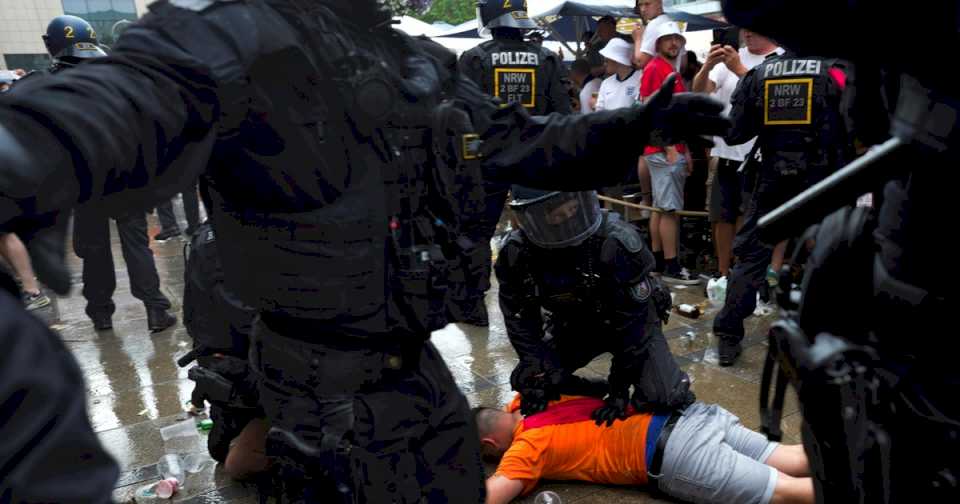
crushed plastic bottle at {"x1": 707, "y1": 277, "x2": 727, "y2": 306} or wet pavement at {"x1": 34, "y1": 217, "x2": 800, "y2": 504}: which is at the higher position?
wet pavement at {"x1": 34, "y1": 217, "x2": 800, "y2": 504}

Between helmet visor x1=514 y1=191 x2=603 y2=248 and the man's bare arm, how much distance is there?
41.1 inches

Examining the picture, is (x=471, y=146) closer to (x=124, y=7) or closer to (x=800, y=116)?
(x=800, y=116)

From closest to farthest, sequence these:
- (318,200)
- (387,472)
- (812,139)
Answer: (318,200) < (387,472) < (812,139)

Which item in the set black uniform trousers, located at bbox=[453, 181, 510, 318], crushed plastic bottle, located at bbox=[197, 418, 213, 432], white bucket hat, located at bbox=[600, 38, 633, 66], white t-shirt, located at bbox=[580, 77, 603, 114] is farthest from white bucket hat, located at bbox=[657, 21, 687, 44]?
crushed plastic bottle, located at bbox=[197, 418, 213, 432]

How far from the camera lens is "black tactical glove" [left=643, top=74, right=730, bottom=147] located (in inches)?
70.7

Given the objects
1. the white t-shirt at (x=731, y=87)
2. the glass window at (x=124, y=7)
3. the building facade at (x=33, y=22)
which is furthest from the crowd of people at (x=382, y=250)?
the glass window at (x=124, y=7)

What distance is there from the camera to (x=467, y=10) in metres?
33.8

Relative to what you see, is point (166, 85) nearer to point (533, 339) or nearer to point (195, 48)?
point (195, 48)

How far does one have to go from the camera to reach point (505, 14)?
543 centimetres

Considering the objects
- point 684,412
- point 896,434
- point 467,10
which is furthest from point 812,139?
point 467,10

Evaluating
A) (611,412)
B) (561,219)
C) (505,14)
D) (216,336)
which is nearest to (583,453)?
→ (611,412)

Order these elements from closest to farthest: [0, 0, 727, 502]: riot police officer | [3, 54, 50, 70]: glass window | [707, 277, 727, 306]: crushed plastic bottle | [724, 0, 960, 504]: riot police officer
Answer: [724, 0, 960, 504]: riot police officer < [0, 0, 727, 502]: riot police officer < [707, 277, 727, 306]: crushed plastic bottle < [3, 54, 50, 70]: glass window

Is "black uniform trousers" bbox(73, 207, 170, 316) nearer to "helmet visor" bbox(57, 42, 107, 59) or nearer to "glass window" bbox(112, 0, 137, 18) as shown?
"helmet visor" bbox(57, 42, 107, 59)

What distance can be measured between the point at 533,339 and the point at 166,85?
94.5 inches
